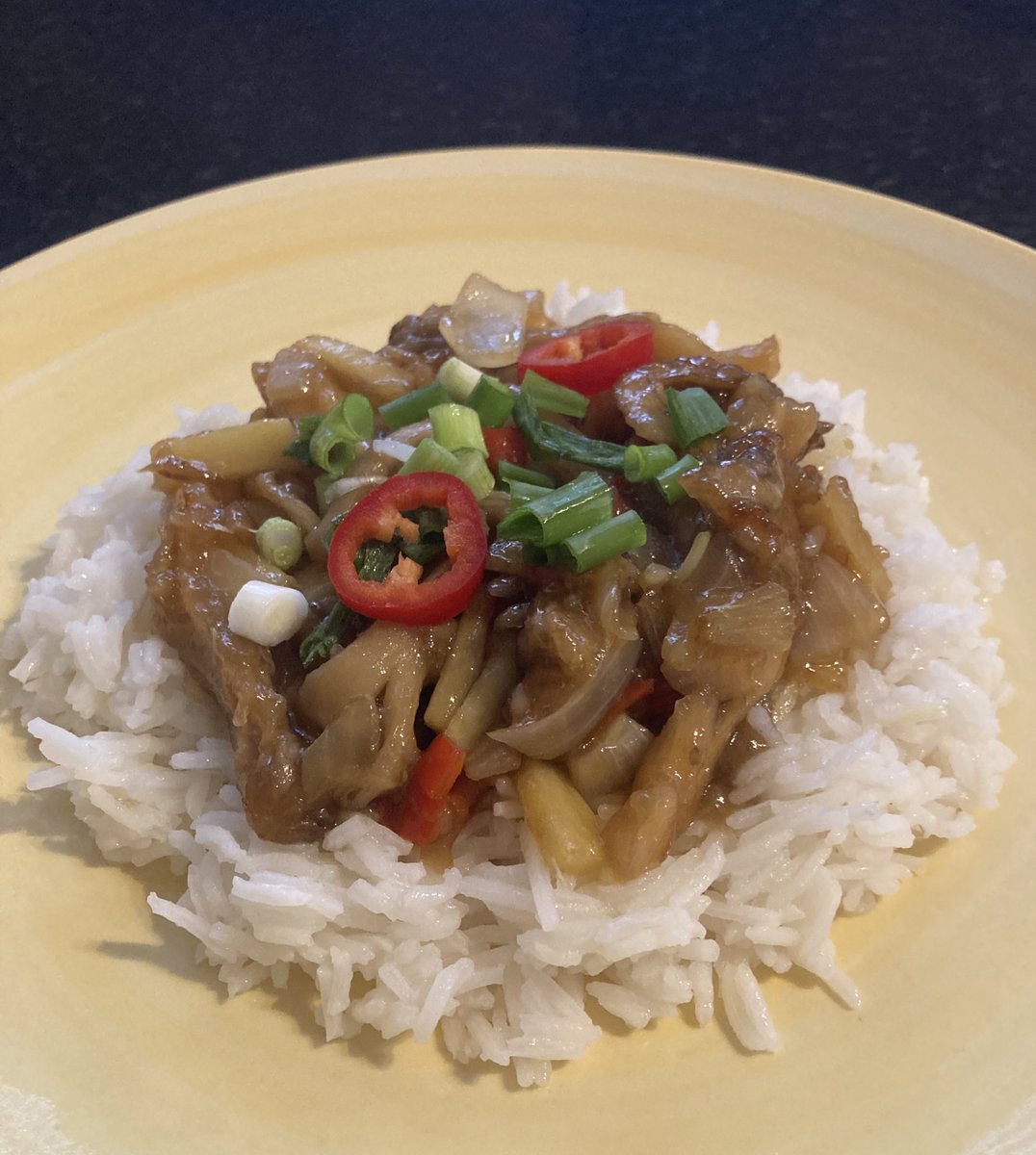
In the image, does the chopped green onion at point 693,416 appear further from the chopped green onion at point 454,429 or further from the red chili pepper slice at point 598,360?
the chopped green onion at point 454,429

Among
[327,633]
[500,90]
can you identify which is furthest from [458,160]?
[327,633]

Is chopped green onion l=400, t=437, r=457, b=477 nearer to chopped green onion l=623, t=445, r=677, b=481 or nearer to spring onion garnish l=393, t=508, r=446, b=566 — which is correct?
spring onion garnish l=393, t=508, r=446, b=566

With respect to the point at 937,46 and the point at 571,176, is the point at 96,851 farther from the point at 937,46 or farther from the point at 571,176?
the point at 937,46

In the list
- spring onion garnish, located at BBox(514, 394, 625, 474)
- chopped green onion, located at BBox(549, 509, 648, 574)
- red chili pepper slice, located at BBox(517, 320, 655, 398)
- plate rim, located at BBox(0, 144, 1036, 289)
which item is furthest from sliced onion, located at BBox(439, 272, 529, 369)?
plate rim, located at BBox(0, 144, 1036, 289)

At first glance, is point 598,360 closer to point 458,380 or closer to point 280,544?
point 458,380

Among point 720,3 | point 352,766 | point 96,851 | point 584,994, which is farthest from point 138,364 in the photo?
point 720,3

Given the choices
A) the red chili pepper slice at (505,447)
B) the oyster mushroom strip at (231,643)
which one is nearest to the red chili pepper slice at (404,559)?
the oyster mushroom strip at (231,643)
